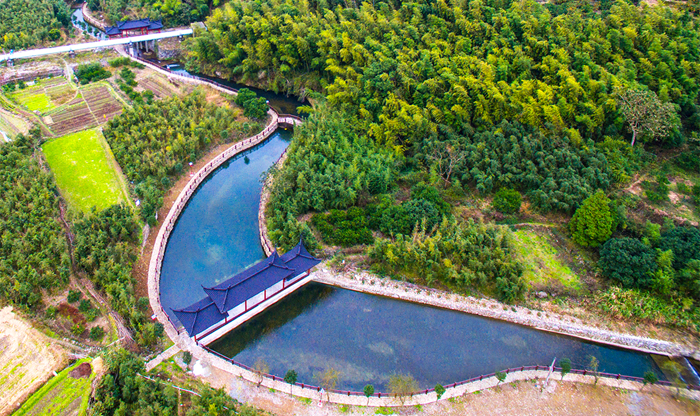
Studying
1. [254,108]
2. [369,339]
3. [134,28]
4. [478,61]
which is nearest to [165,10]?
[134,28]

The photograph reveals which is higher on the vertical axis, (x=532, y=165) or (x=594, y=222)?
(x=532, y=165)

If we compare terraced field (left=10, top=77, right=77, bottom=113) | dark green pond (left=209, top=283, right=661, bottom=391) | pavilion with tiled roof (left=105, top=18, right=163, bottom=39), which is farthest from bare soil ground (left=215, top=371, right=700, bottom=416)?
pavilion with tiled roof (left=105, top=18, right=163, bottom=39)

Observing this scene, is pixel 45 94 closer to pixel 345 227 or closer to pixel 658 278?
pixel 345 227

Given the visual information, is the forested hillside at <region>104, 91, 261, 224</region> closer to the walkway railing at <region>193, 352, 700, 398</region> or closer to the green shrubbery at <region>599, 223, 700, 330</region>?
the walkway railing at <region>193, 352, 700, 398</region>

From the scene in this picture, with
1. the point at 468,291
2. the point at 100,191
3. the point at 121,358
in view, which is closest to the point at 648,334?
the point at 468,291

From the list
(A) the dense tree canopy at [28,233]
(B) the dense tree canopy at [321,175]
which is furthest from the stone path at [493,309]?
(A) the dense tree canopy at [28,233]
